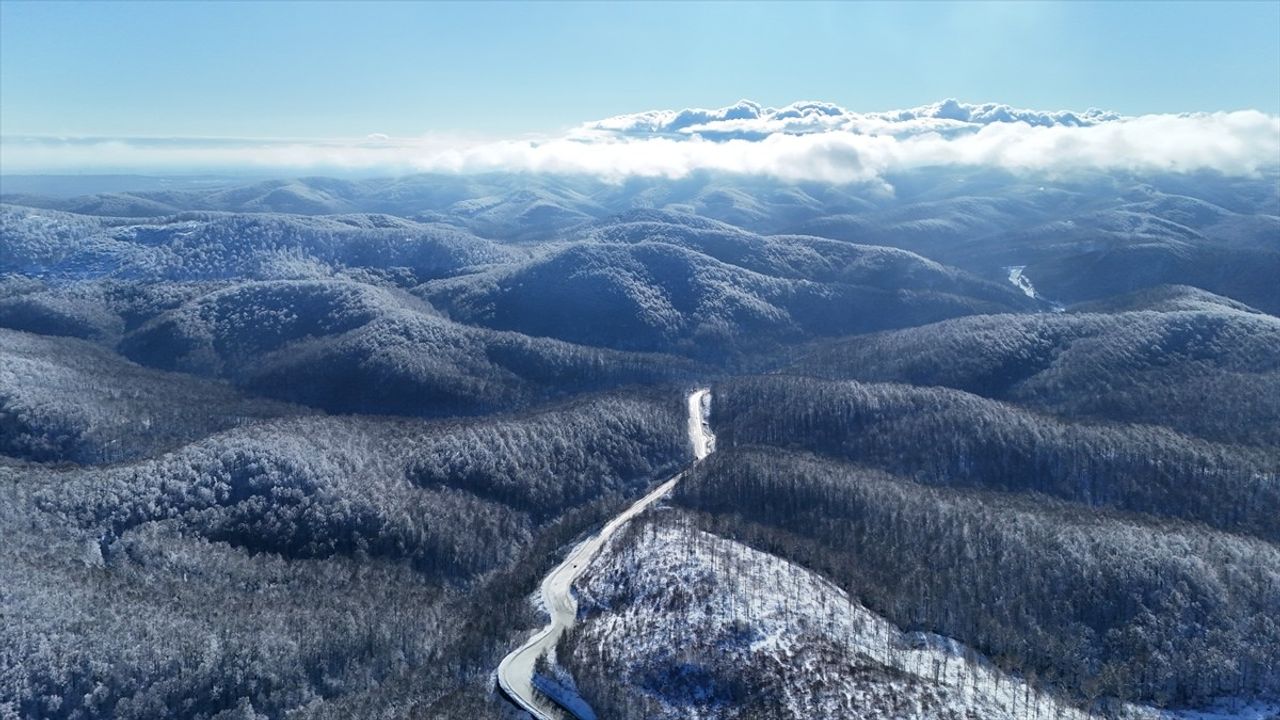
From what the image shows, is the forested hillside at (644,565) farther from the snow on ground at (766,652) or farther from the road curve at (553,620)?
the road curve at (553,620)

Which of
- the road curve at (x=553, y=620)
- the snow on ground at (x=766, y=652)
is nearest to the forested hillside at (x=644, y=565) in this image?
the snow on ground at (x=766, y=652)

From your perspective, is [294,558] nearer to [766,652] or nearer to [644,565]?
[644,565]

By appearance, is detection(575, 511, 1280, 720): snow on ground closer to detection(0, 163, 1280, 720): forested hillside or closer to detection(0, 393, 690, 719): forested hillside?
detection(0, 163, 1280, 720): forested hillside

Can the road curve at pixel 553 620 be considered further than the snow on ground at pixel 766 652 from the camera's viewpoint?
Yes

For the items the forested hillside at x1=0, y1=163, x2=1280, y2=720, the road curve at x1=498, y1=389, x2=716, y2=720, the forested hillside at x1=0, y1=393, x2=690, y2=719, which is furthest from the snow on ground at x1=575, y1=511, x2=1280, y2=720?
the forested hillside at x1=0, y1=393, x2=690, y2=719

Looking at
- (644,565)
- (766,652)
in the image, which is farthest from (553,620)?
(766,652)

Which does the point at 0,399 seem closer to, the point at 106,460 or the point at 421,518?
the point at 106,460
